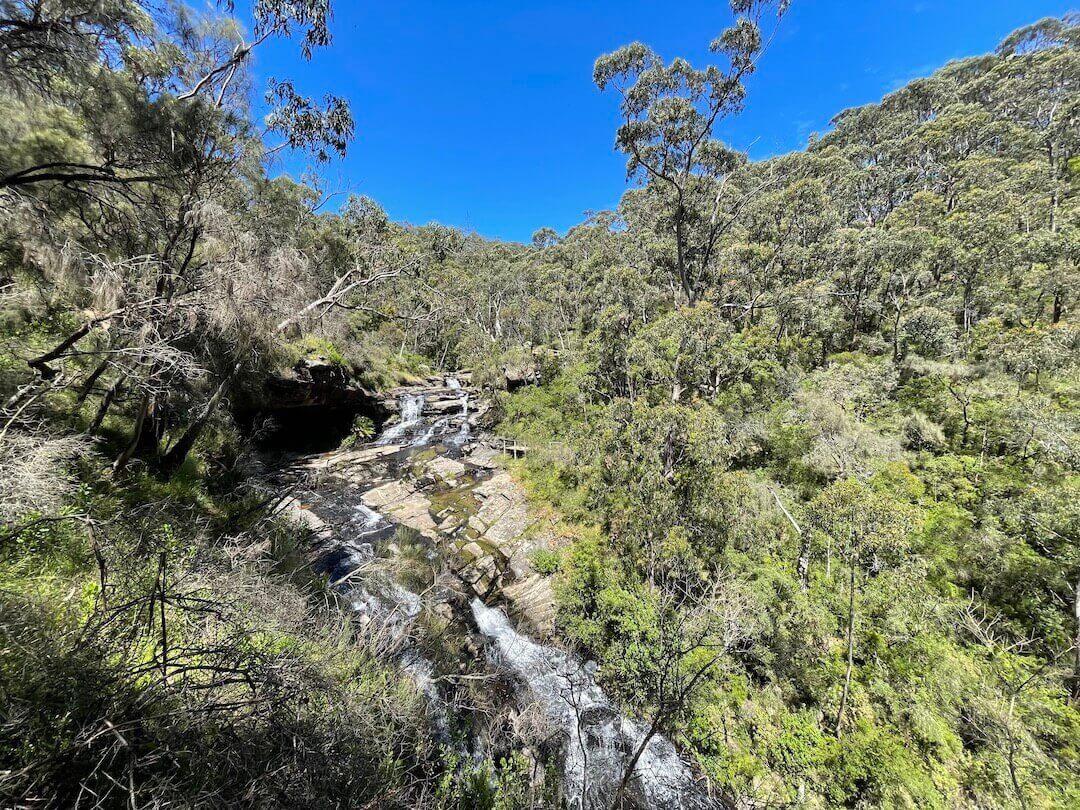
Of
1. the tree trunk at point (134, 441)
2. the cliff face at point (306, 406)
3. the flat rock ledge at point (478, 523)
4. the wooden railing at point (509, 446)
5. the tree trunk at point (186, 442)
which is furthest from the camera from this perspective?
the wooden railing at point (509, 446)

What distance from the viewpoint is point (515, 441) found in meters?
20.3

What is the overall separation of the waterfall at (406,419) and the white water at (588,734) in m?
15.0

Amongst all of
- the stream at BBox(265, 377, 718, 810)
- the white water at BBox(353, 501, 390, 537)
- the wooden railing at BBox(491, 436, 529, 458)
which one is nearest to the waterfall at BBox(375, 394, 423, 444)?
the wooden railing at BBox(491, 436, 529, 458)

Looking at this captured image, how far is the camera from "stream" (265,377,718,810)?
6941mm

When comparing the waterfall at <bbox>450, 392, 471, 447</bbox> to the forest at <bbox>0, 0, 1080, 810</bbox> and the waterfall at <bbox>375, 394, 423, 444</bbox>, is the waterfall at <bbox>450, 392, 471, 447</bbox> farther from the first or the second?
the forest at <bbox>0, 0, 1080, 810</bbox>

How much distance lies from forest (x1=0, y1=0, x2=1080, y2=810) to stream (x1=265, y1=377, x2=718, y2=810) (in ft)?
0.43

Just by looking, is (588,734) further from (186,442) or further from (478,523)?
(186,442)

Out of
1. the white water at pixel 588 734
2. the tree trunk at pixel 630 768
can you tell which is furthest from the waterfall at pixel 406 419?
the tree trunk at pixel 630 768

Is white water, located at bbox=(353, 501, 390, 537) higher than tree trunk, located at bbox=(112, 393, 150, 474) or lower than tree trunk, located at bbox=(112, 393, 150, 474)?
lower

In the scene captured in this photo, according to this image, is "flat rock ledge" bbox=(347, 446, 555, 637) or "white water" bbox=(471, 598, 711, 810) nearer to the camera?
"white water" bbox=(471, 598, 711, 810)

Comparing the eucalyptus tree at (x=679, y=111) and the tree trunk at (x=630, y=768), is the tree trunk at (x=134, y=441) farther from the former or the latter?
the eucalyptus tree at (x=679, y=111)

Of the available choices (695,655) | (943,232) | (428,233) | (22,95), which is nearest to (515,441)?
(695,655)

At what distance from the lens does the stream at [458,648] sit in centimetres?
694

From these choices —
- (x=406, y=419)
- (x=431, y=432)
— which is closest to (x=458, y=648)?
(x=431, y=432)
